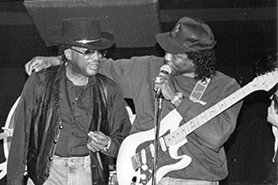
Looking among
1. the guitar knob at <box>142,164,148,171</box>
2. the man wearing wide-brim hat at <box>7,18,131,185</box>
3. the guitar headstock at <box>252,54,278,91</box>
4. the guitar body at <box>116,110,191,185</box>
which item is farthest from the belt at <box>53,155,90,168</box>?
the guitar headstock at <box>252,54,278,91</box>

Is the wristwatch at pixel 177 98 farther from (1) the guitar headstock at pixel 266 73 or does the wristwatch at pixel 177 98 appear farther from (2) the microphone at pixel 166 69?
(1) the guitar headstock at pixel 266 73

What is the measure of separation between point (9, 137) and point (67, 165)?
0.82 m

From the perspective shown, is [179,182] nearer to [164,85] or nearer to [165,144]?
[165,144]

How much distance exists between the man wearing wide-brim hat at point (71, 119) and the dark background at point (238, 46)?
53cm

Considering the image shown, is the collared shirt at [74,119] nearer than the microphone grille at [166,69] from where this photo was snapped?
No

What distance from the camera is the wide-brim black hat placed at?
12.0 feet

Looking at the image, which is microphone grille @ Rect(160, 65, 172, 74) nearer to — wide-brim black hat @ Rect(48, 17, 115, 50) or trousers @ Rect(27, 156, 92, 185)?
wide-brim black hat @ Rect(48, 17, 115, 50)

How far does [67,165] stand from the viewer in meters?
3.59

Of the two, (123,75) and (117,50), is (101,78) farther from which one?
→ (117,50)

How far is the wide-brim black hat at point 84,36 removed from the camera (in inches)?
144

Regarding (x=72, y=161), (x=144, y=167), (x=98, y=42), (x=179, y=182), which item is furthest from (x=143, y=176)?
(x=98, y=42)

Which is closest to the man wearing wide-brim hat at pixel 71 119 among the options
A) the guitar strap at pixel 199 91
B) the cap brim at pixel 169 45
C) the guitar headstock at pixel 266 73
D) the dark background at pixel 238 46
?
the cap brim at pixel 169 45

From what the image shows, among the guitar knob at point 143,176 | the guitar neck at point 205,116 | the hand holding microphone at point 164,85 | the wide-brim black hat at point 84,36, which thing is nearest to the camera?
the hand holding microphone at point 164,85

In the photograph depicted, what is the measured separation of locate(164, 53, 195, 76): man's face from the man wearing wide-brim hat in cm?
36
